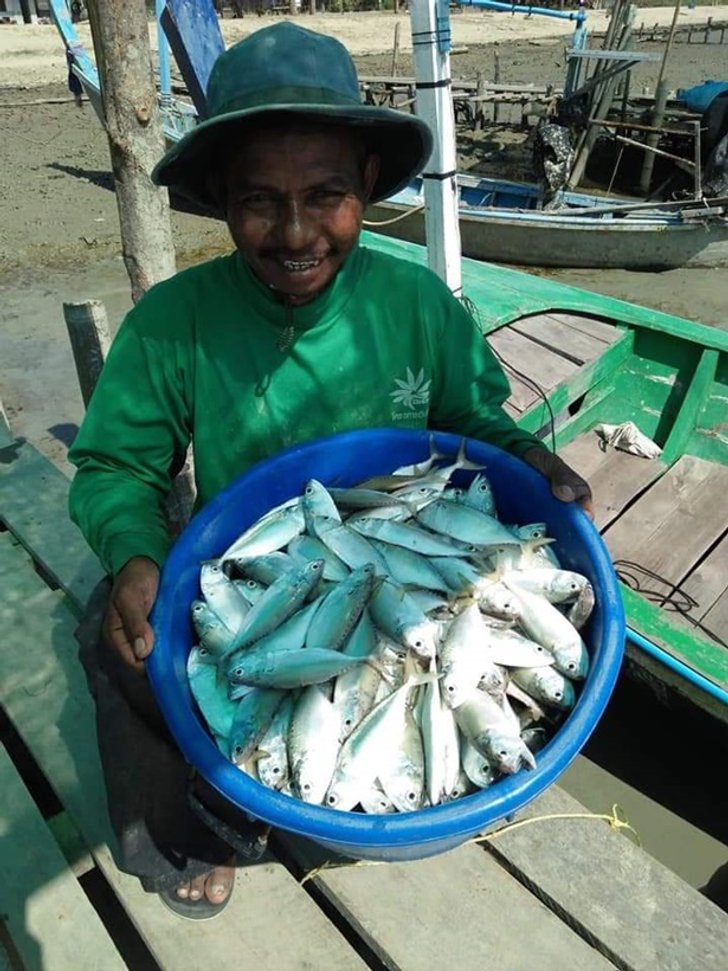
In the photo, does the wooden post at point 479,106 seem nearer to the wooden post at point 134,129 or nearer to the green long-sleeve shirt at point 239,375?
the wooden post at point 134,129

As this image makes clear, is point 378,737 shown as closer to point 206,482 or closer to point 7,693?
point 206,482

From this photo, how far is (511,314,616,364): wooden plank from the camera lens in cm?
438

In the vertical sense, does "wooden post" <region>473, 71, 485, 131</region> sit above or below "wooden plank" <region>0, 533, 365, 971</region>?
above

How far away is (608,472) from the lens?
14.5 feet

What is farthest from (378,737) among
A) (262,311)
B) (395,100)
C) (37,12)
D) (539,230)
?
(37,12)

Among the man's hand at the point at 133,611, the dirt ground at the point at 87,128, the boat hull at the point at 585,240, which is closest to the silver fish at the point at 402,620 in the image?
the man's hand at the point at 133,611

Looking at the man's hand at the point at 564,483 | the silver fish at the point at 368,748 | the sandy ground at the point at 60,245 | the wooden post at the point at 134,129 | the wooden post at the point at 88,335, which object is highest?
the wooden post at the point at 134,129

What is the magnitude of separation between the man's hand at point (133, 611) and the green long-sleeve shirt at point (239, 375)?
0.05 metres

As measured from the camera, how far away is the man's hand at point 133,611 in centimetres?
150

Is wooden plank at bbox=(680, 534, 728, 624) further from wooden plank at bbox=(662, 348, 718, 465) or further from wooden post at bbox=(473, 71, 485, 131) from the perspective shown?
wooden post at bbox=(473, 71, 485, 131)

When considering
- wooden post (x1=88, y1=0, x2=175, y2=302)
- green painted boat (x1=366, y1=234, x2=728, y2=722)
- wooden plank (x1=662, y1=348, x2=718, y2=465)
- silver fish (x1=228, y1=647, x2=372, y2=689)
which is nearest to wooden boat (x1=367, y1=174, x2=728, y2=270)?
green painted boat (x1=366, y1=234, x2=728, y2=722)

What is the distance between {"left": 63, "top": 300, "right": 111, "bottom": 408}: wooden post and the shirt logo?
269 centimetres

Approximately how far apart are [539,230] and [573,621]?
861 centimetres

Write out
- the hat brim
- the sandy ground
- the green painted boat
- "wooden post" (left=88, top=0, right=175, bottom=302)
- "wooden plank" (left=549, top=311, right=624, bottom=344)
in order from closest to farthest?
1. the hat brim
2. "wooden post" (left=88, top=0, right=175, bottom=302)
3. the green painted boat
4. "wooden plank" (left=549, top=311, right=624, bottom=344)
5. the sandy ground
